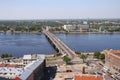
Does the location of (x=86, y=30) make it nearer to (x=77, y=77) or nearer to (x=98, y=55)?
(x=98, y=55)

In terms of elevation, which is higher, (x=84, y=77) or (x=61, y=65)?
(x=84, y=77)

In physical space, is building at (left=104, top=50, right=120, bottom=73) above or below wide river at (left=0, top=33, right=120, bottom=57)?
above

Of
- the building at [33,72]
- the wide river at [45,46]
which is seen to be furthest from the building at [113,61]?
the wide river at [45,46]

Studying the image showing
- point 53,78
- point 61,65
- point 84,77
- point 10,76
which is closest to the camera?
point 84,77

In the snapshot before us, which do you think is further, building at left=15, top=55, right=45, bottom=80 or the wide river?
the wide river

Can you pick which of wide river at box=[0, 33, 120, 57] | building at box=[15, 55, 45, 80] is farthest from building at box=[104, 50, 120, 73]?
wide river at box=[0, 33, 120, 57]

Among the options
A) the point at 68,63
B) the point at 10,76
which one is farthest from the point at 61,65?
the point at 10,76

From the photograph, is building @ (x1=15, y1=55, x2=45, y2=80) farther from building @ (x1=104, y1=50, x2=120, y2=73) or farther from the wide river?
the wide river

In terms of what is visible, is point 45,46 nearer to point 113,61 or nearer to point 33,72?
point 113,61
